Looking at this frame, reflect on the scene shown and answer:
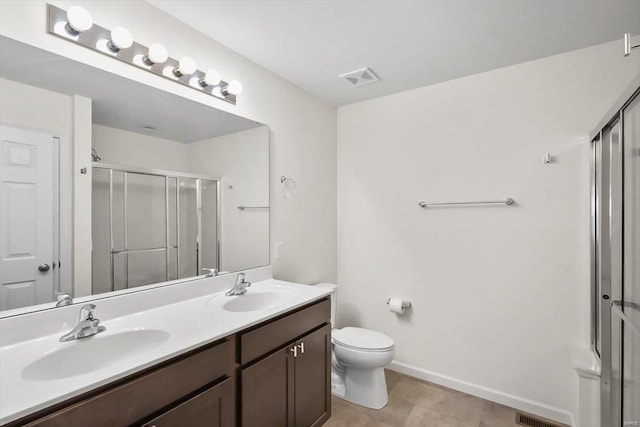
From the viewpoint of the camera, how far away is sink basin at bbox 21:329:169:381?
3.28 feet

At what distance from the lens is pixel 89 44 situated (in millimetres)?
1321

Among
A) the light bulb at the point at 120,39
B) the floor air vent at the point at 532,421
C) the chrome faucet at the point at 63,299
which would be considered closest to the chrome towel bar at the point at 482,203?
the floor air vent at the point at 532,421

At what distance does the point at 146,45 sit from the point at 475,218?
2294mm

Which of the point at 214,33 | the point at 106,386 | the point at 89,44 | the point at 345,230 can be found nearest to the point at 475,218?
the point at 345,230

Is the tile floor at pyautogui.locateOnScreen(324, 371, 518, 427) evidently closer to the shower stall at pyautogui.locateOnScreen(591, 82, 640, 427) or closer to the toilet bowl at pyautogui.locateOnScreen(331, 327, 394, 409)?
the toilet bowl at pyautogui.locateOnScreen(331, 327, 394, 409)

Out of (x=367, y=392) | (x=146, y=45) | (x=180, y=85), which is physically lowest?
(x=367, y=392)

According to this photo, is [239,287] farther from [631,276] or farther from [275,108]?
[631,276]

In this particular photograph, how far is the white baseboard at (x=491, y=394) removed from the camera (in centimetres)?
195

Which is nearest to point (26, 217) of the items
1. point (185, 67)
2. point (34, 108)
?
point (34, 108)

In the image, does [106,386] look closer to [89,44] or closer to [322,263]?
[89,44]

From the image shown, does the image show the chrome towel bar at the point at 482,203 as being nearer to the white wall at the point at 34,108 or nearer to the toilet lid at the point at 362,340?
the toilet lid at the point at 362,340

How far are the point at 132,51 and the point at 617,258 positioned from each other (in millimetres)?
2477

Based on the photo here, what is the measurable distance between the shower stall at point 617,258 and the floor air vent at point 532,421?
448 mm

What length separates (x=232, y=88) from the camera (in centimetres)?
187
